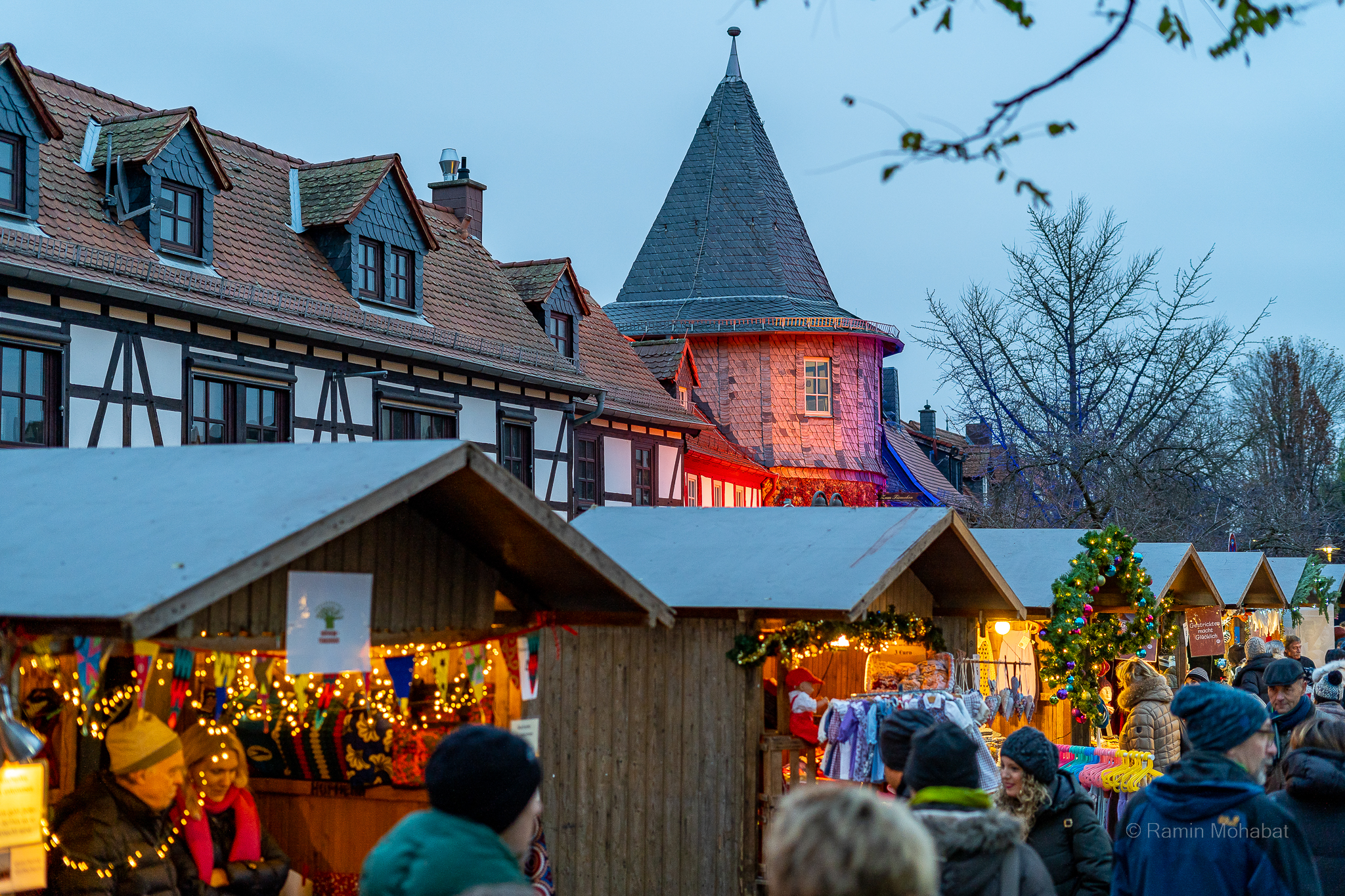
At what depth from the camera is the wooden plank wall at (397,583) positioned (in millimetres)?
5945

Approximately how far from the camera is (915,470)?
136ft

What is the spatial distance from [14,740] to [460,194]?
21.5m

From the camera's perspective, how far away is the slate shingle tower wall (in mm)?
34219

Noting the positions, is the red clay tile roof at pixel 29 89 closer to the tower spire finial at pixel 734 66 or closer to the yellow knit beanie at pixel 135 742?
the yellow knit beanie at pixel 135 742

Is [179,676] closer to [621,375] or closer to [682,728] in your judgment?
[682,728]

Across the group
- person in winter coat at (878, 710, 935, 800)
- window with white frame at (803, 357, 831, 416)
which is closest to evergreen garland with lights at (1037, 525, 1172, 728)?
person in winter coat at (878, 710, 935, 800)

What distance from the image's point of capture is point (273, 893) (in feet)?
23.9

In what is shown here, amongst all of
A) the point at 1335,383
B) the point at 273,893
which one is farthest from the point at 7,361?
the point at 1335,383

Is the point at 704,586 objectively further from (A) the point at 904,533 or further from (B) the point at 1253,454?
(B) the point at 1253,454

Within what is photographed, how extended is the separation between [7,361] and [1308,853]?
12914mm

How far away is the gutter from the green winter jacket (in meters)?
11.8

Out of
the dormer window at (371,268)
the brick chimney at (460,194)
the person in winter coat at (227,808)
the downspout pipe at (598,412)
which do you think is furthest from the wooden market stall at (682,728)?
the brick chimney at (460,194)

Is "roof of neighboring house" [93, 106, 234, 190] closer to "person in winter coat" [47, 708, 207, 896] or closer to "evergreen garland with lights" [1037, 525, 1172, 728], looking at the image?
"evergreen garland with lights" [1037, 525, 1172, 728]

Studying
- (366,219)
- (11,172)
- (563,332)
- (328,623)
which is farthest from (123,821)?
(563,332)
